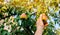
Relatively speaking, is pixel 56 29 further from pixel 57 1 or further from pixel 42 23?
pixel 42 23

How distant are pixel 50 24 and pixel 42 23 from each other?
1.88 ft

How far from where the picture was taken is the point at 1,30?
192 cm

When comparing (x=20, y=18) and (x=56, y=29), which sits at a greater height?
(x=20, y=18)

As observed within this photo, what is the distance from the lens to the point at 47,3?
6.42 feet

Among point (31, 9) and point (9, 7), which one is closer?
point (31, 9)

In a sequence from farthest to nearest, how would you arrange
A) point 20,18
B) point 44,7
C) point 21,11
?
1. point 21,11
2. point 20,18
3. point 44,7

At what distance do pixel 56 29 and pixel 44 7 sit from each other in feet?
1.22

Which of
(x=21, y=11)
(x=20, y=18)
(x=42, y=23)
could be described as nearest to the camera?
(x=42, y=23)

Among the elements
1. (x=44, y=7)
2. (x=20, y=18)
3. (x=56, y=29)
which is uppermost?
(x=44, y=7)

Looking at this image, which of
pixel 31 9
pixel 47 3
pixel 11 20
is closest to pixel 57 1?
pixel 47 3

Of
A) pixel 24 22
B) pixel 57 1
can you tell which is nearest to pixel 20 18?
pixel 24 22

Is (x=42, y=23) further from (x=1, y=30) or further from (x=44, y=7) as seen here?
(x=1, y=30)

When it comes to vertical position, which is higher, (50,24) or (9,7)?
(9,7)

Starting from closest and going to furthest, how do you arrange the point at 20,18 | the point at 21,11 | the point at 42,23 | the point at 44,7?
the point at 42,23
the point at 44,7
the point at 20,18
the point at 21,11
